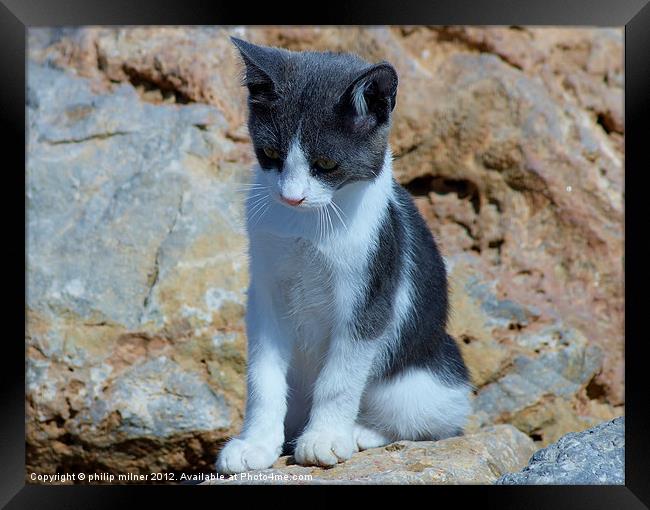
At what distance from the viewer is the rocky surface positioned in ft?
13.2

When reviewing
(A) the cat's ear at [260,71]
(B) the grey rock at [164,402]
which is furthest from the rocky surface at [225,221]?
(A) the cat's ear at [260,71]

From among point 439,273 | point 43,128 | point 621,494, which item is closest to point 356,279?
point 439,273

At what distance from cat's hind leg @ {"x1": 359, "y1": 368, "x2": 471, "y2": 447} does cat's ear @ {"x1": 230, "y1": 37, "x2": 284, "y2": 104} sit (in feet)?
3.64

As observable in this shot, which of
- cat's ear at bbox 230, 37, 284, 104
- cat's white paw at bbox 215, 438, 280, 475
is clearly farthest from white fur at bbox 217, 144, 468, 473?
cat's ear at bbox 230, 37, 284, 104

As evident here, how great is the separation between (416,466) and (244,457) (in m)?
0.57

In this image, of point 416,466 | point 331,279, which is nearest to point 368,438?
point 416,466

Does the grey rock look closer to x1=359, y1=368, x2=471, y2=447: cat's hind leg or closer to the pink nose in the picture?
x1=359, y1=368, x2=471, y2=447: cat's hind leg

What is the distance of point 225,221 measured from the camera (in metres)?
4.31

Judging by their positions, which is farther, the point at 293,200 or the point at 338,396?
the point at 338,396

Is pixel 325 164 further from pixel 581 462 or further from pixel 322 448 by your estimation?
pixel 581 462

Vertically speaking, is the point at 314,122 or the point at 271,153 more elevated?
the point at 314,122

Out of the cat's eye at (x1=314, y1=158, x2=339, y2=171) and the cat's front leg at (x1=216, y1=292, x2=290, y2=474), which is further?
the cat's front leg at (x1=216, y1=292, x2=290, y2=474)

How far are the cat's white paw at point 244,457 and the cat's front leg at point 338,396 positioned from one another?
0.35 ft

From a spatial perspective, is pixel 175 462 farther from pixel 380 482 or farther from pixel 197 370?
pixel 380 482
